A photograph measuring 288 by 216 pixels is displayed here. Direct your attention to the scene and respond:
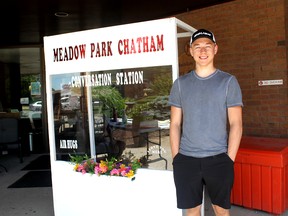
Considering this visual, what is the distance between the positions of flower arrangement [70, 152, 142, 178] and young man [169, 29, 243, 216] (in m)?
0.74

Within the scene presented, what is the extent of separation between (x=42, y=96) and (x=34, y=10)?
2994mm

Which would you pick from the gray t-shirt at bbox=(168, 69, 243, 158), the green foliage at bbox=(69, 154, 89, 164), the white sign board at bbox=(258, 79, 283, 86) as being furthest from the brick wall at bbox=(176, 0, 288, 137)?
the gray t-shirt at bbox=(168, 69, 243, 158)

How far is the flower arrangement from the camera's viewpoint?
3021 millimetres

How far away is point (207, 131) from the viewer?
2252mm

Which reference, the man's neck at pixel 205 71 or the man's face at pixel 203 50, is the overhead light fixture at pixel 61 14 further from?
the man's neck at pixel 205 71

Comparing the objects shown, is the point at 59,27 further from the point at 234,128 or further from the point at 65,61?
the point at 234,128

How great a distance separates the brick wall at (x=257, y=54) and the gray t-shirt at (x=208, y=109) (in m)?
1.91

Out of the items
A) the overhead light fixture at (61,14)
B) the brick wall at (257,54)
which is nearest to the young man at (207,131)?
the brick wall at (257,54)

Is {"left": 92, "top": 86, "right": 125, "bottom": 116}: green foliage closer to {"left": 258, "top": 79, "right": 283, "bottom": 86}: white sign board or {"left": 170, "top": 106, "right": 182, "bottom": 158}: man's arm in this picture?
{"left": 170, "top": 106, "right": 182, "bottom": 158}: man's arm

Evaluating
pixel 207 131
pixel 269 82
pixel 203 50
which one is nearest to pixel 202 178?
pixel 207 131

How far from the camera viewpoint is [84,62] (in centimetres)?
321

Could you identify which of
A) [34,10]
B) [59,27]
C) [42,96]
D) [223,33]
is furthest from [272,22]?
[42,96]

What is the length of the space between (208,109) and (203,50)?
429 millimetres

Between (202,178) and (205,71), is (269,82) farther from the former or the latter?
(202,178)
